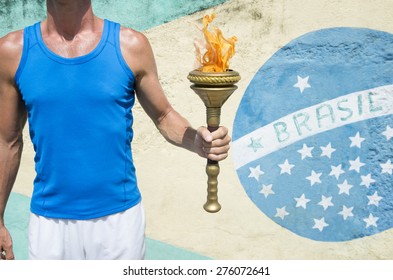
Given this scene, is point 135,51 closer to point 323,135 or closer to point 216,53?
point 216,53

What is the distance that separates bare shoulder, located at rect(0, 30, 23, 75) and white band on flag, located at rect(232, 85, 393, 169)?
2068 mm

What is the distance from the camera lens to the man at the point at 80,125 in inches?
73.7

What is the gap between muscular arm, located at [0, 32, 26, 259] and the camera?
1900mm

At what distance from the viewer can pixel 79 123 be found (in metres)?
1.88

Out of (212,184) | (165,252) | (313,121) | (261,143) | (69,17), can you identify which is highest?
(69,17)

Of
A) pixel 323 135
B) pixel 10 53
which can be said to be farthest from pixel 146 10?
pixel 10 53

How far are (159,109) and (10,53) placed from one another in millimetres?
605

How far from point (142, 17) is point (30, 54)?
6.23 ft

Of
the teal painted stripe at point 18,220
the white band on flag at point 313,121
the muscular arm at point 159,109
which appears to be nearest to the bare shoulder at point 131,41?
the muscular arm at point 159,109

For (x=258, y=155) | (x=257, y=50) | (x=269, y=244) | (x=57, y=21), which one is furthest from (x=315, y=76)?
(x=57, y=21)

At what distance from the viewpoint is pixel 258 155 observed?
3.71 metres

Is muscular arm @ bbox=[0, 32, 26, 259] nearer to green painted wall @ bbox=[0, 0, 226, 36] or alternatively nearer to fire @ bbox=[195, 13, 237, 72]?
fire @ bbox=[195, 13, 237, 72]

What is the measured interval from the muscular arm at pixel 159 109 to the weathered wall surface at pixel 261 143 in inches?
63.4

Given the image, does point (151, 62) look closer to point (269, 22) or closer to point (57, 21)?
point (57, 21)
